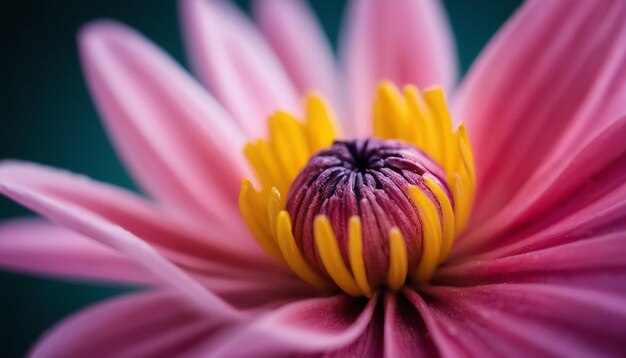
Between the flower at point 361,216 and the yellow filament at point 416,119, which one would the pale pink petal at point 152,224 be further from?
the yellow filament at point 416,119

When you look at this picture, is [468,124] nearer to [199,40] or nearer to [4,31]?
[199,40]

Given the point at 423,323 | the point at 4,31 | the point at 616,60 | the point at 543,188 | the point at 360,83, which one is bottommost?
the point at 423,323

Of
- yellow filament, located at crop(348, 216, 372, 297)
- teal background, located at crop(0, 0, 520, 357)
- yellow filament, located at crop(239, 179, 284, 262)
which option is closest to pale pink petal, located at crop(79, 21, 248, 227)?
yellow filament, located at crop(239, 179, 284, 262)

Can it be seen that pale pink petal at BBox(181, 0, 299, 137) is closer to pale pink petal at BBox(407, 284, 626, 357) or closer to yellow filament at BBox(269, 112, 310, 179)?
yellow filament at BBox(269, 112, 310, 179)

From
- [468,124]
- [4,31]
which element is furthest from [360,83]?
[4,31]

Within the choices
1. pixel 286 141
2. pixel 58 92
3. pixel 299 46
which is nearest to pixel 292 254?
pixel 286 141

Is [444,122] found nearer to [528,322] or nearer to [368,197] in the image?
[368,197]
